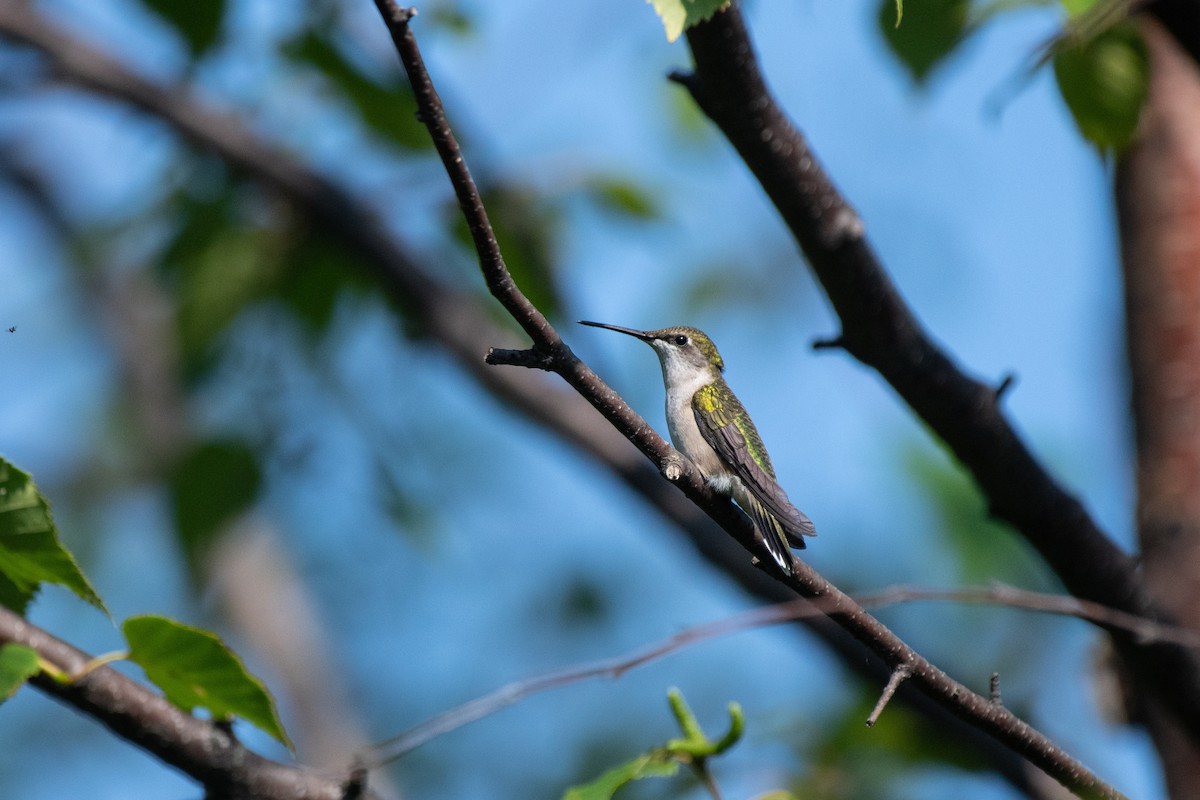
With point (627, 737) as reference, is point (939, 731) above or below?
below

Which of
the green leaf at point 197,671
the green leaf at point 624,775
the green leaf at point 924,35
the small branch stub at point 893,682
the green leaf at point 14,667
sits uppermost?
the green leaf at point 924,35

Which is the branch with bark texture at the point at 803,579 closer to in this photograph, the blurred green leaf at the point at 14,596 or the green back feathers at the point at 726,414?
the blurred green leaf at the point at 14,596

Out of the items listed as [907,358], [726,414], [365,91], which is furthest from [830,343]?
[365,91]

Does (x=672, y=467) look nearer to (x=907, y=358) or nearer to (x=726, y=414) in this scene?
(x=907, y=358)

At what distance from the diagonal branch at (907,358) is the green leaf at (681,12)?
0.47 m

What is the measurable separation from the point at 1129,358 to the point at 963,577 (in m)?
4.47

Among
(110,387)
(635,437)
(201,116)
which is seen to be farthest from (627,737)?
(635,437)

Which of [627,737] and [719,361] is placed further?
[627,737]

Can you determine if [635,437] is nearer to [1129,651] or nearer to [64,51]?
[1129,651]

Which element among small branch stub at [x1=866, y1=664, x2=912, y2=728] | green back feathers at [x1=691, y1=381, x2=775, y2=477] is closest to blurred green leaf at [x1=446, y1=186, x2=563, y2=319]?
green back feathers at [x1=691, y1=381, x2=775, y2=477]

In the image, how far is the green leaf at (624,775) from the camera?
98.3 inches

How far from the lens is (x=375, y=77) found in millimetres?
5094

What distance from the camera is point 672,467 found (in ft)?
7.87

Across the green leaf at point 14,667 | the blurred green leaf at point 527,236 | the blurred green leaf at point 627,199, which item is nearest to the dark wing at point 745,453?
the blurred green leaf at point 527,236
